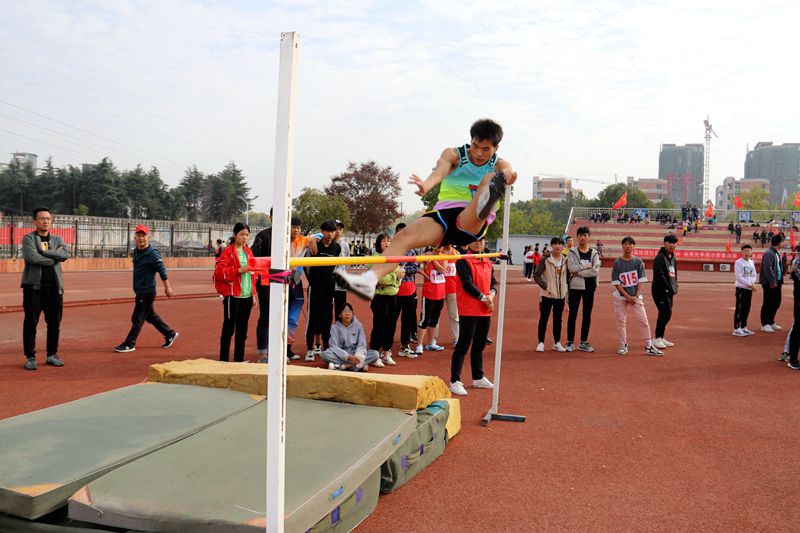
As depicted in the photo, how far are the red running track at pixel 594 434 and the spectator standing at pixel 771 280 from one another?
3.85 feet

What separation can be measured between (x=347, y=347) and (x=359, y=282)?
3598 mm

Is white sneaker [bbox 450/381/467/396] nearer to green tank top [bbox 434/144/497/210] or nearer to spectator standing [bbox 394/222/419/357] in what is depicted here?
Result: spectator standing [bbox 394/222/419/357]

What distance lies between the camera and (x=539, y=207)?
416 feet

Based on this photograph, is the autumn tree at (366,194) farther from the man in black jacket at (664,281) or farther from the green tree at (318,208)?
the man in black jacket at (664,281)

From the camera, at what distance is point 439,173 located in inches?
160

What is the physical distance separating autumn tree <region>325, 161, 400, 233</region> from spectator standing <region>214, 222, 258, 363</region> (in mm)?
37794

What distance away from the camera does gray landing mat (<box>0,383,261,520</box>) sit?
2691 millimetres

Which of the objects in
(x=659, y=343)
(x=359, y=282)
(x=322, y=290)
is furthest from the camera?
(x=659, y=343)

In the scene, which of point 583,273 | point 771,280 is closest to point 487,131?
point 583,273

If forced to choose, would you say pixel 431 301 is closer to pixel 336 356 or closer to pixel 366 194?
pixel 336 356

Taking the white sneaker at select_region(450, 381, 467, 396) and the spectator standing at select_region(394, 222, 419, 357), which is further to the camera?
the spectator standing at select_region(394, 222, 419, 357)

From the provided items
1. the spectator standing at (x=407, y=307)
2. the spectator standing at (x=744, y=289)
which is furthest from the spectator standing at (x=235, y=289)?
the spectator standing at (x=744, y=289)

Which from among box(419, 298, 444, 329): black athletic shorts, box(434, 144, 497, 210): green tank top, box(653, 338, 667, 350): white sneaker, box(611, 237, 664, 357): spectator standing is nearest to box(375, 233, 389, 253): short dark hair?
box(419, 298, 444, 329): black athletic shorts

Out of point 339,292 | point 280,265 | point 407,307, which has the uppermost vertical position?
point 280,265
